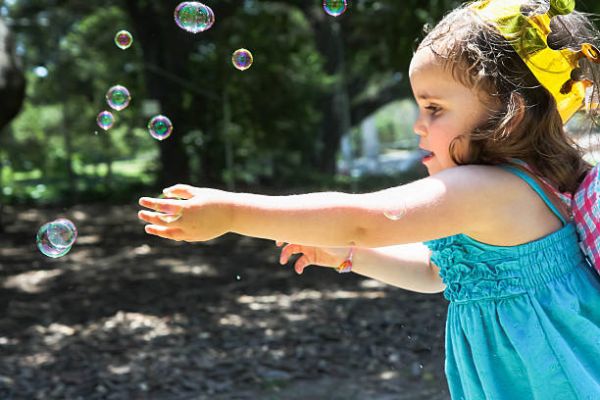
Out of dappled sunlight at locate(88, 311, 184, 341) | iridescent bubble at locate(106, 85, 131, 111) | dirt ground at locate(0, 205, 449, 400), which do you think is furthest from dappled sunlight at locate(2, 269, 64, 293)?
iridescent bubble at locate(106, 85, 131, 111)

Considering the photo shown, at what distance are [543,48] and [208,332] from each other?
3.83 m

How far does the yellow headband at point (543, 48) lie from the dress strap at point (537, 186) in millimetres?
185

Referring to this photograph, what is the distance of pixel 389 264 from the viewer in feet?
6.72

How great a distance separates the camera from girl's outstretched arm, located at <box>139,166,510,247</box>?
147cm

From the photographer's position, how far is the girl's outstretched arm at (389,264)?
6.68 ft

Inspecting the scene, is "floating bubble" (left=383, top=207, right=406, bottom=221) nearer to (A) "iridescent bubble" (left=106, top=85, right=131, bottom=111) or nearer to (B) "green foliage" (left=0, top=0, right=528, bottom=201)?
(A) "iridescent bubble" (left=106, top=85, right=131, bottom=111)

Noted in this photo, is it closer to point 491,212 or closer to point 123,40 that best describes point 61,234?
point 123,40

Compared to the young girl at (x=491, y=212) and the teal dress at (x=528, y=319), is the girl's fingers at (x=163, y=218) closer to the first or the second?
the young girl at (x=491, y=212)

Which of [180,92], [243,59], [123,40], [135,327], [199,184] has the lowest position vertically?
[135,327]

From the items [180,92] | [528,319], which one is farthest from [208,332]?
[180,92]

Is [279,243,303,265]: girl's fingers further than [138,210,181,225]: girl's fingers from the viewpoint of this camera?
Yes

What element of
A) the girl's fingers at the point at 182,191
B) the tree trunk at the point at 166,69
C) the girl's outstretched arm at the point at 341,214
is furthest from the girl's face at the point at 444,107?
the tree trunk at the point at 166,69

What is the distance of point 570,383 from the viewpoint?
1.57 m

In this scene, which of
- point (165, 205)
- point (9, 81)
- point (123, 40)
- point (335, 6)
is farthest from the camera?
point (9, 81)
